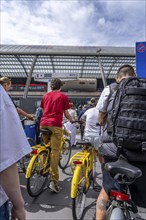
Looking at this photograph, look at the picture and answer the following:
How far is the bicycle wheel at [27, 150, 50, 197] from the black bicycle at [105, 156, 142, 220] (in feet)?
6.37

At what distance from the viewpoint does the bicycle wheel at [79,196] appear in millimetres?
2596

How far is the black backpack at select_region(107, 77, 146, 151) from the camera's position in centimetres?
164

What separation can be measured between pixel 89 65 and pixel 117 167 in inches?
1912

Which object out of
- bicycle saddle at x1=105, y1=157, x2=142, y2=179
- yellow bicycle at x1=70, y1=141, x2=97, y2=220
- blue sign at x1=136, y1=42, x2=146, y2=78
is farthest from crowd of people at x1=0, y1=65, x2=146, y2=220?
blue sign at x1=136, y1=42, x2=146, y2=78

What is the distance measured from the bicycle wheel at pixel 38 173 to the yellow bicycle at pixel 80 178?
81 cm

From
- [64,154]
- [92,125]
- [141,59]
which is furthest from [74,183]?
A: [141,59]

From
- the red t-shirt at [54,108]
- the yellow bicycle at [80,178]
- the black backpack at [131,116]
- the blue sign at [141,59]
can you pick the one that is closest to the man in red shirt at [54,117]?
the red t-shirt at [54,108]

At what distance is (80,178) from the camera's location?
2809mm

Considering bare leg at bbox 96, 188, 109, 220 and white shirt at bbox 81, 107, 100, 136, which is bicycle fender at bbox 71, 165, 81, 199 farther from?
white shirt at bbox 81, 107, 100, 136

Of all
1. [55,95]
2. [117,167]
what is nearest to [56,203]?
[55,95]

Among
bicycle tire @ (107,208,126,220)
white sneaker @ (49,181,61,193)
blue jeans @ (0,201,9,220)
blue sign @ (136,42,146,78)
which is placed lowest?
white sneaker @ (49,181,61,193)

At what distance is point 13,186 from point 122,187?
0.96 meters

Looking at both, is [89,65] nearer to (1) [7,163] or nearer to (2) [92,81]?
(2) [92,81]

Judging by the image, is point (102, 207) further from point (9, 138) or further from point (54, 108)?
point (54, 108)
